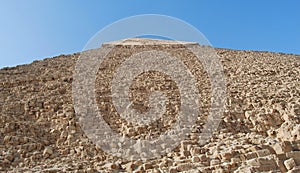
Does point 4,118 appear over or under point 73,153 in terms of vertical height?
over

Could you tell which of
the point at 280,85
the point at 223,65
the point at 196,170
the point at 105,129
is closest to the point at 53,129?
the point at 105,129

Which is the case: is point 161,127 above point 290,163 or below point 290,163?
above

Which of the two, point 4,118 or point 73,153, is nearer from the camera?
point 73,153

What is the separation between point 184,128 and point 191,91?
222 centimetres

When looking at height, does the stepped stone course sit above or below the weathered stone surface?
above

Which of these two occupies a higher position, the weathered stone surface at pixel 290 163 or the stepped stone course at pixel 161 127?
the stepped stone course at pixel 161 127

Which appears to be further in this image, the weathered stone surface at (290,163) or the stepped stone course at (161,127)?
the stepped stone course at (161,127)

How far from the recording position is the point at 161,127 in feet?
16.5

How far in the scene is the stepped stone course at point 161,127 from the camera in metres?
3.81

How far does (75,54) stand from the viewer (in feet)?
36.7

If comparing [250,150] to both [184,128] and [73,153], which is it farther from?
[73,153]

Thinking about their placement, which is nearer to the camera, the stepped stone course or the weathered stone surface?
the weathered stone surface

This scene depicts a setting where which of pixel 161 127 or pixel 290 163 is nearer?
pixel 290 163

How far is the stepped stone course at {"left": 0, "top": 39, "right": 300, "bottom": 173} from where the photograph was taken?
3.81m
